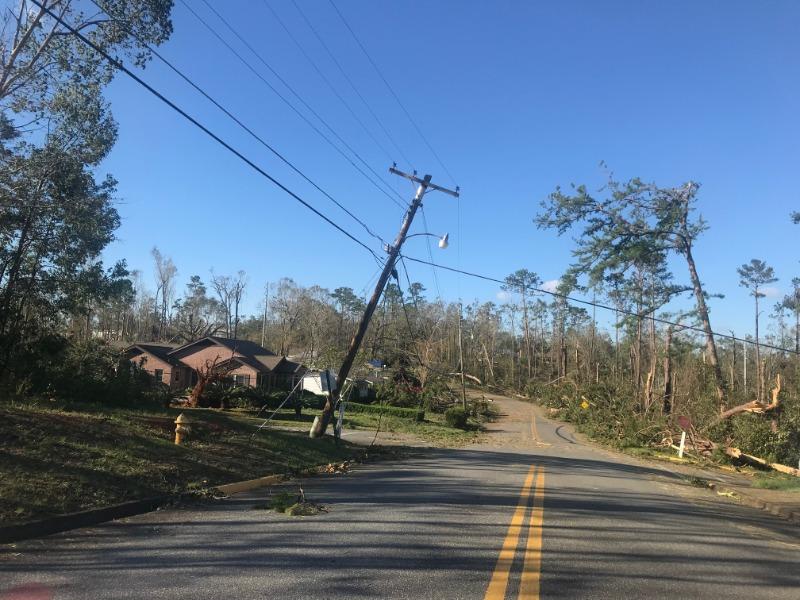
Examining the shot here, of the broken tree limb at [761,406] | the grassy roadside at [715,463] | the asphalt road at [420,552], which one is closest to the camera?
the asphalt road at [420,552]

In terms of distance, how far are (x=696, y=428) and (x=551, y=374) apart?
61671mm

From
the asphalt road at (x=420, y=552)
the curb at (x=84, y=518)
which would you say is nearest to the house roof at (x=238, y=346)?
the asphalt road at (x=420, y=552)

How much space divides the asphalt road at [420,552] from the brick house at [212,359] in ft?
125

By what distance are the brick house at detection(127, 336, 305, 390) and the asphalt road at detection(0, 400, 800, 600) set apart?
38061 mm

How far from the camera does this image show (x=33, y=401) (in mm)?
13625

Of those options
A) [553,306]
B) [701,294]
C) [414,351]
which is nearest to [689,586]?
[701,294]

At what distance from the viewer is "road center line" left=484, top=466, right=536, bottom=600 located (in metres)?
5.29

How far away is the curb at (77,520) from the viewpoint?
6352 mm

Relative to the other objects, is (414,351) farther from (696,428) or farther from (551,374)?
(551,374)

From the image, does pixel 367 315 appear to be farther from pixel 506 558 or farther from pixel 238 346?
pixel 238 346

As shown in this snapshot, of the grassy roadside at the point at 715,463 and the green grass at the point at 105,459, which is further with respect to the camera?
the grassy roadside at the point at 715,463

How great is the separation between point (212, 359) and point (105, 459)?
39.7m

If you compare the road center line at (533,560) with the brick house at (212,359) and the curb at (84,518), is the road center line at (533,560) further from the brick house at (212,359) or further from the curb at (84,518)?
the brick house at (212,359)

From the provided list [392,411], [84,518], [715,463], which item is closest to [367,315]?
[84,518]
